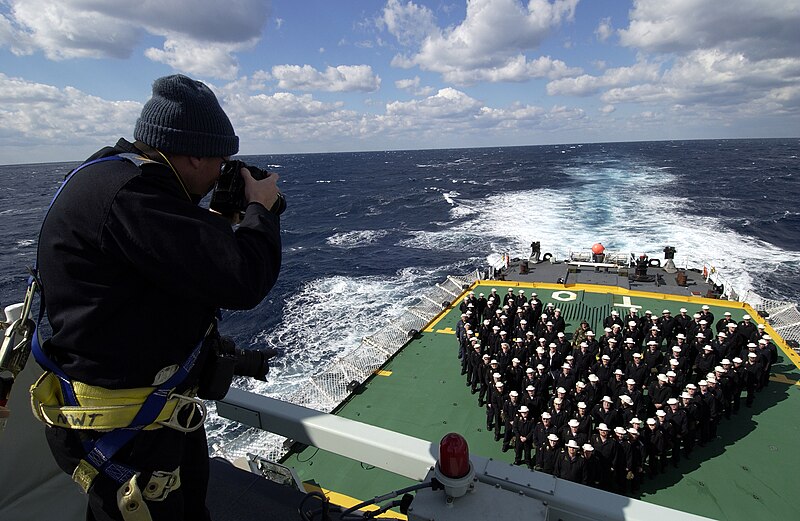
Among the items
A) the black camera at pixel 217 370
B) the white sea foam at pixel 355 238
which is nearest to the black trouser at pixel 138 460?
the black camera at pixel 217 370

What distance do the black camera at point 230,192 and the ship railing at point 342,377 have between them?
25.3ft

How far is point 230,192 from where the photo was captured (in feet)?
6.28

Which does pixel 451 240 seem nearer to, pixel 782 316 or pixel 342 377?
pixel 782 316

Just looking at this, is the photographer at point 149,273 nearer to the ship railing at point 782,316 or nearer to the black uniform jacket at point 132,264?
the black uniform jacket at point 132,264

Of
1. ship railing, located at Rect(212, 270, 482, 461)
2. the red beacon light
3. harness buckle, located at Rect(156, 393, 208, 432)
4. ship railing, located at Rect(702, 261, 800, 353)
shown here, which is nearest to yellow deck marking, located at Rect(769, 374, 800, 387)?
ship railing, located at Rect(702, 261, 800, 353)

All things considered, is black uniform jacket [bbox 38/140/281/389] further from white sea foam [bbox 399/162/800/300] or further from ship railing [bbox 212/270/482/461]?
white sea foam [bbox 399/162/800/300]

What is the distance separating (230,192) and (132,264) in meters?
0.47

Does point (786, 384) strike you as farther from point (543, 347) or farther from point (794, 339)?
point (543, 347)

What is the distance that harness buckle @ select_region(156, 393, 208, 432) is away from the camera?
2068 millimetres

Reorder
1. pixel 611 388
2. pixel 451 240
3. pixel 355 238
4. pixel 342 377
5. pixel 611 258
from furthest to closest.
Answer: pixel 355 238 → pixel 451 240 → pixel 611 258 → pixel 342 377 → pixel 611 388

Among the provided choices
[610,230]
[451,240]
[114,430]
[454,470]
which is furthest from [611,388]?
A: [451,240]

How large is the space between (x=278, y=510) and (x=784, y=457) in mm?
10974

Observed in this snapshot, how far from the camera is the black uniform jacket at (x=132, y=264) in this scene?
1595mm

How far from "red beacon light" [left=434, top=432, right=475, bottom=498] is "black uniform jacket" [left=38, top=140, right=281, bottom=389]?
120 centimetres
